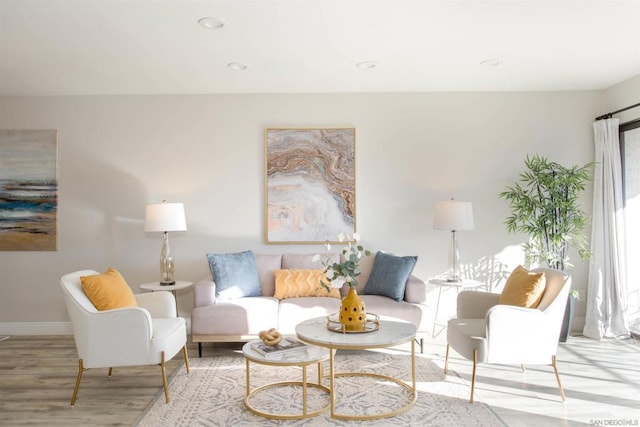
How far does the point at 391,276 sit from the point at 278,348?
69.1 inches

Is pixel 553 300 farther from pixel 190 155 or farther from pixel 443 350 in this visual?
pixel 190 155

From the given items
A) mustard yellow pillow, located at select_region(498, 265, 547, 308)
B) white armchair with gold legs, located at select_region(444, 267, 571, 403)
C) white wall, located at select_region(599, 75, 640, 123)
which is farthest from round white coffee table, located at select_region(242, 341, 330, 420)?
white wall, located at select_region(599, 75, 640, 123)

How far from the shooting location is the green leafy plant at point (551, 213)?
4.83 metres

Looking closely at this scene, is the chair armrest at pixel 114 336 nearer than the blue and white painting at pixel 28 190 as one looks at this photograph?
Yes

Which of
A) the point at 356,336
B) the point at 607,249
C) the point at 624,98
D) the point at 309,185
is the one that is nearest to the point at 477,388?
the point at 356,336

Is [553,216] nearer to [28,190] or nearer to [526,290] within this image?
[526,290]

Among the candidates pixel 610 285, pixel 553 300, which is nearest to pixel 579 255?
pixel 610 285

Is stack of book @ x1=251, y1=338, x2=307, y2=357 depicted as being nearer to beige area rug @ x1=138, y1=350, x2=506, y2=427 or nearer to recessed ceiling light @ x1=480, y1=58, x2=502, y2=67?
beige area rug @ x1=138, y1=350, x2=506, y2=427

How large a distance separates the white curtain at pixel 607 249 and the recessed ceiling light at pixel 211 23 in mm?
4016

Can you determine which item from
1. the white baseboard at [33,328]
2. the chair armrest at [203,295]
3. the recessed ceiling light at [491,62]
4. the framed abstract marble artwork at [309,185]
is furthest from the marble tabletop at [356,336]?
the white baseboard at [33,328]

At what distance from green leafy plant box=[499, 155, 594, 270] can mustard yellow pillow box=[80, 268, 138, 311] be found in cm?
375

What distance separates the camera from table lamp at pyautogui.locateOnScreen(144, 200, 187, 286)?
4.79 m

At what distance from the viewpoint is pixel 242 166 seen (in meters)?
5.36

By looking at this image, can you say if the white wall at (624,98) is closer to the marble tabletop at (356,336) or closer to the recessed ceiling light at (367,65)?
the recessed ceiling light at (367,65)
